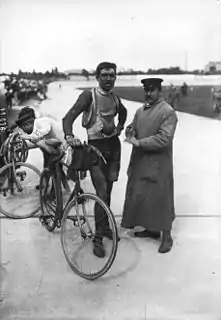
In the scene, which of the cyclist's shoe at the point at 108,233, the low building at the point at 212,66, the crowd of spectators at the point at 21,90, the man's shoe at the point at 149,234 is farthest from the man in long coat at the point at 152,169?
the crowd of spectators at the point at 21,90

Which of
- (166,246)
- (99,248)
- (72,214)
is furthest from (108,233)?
(166,246)

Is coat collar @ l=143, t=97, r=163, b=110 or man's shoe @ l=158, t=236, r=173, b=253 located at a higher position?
coat collar @ l=143, t=97, r=163, b=110

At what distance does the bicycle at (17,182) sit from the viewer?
6.63ft

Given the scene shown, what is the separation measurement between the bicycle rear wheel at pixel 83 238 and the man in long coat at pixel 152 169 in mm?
174

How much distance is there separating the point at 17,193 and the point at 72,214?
0.99 ft

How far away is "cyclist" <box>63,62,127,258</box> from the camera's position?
6.26 feet

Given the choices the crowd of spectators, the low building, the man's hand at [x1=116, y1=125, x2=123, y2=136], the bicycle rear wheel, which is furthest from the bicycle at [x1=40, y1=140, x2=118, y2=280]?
the low building

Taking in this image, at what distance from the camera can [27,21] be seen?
1906 mm

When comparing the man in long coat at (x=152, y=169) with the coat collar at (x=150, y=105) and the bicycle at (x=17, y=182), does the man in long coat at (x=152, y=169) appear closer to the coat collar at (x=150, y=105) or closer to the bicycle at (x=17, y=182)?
the coat collar at (x=150, y=105)

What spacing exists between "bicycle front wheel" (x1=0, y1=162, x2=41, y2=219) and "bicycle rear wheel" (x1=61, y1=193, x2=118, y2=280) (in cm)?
19

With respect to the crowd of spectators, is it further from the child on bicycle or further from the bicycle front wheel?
the bicycle front wheel

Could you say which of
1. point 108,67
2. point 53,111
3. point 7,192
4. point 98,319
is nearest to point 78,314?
point 98,319

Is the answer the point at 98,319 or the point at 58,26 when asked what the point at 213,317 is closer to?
the point at 98,319

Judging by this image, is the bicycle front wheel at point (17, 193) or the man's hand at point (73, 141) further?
the bicycle front wheel at point (17, 193)
